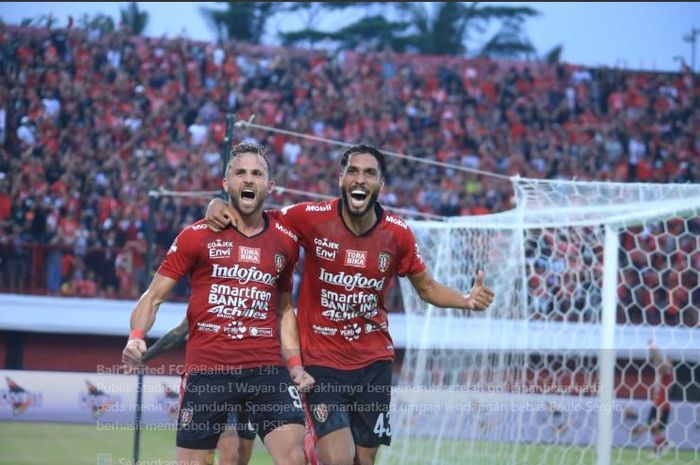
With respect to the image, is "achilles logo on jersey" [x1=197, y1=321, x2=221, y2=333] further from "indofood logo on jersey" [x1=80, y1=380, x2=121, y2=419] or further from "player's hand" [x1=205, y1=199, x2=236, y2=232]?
"indofood logo on jersey" [x1=80, y1=380, x2=121, y2=419]

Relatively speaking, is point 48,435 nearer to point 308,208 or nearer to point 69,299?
point 308,208

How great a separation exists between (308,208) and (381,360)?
1049mm

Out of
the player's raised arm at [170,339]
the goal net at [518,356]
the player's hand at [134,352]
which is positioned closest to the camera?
the player's hand at [134,352]

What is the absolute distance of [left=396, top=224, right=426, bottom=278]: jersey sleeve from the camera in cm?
686

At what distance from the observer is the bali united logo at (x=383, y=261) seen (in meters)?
6.74

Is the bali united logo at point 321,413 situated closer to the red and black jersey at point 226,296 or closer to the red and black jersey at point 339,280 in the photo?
the red and black jersey at point 339,280

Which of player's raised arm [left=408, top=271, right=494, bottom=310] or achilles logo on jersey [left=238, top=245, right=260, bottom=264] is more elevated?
achilles logo on jersey [left=238, top=245, right=260, bottom=264]

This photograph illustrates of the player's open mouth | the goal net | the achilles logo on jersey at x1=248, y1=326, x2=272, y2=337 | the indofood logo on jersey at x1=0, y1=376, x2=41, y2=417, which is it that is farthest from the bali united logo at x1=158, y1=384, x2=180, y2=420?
the player's open mouth

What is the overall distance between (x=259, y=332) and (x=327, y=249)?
73 cm

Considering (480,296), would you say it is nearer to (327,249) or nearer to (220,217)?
(327,249)

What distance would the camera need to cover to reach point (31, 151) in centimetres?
2133

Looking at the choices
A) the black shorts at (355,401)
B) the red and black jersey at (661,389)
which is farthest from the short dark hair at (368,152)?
the red and black jersey at (661,389)

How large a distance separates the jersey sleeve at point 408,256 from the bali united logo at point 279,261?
819 mm

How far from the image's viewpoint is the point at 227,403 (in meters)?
6.23
